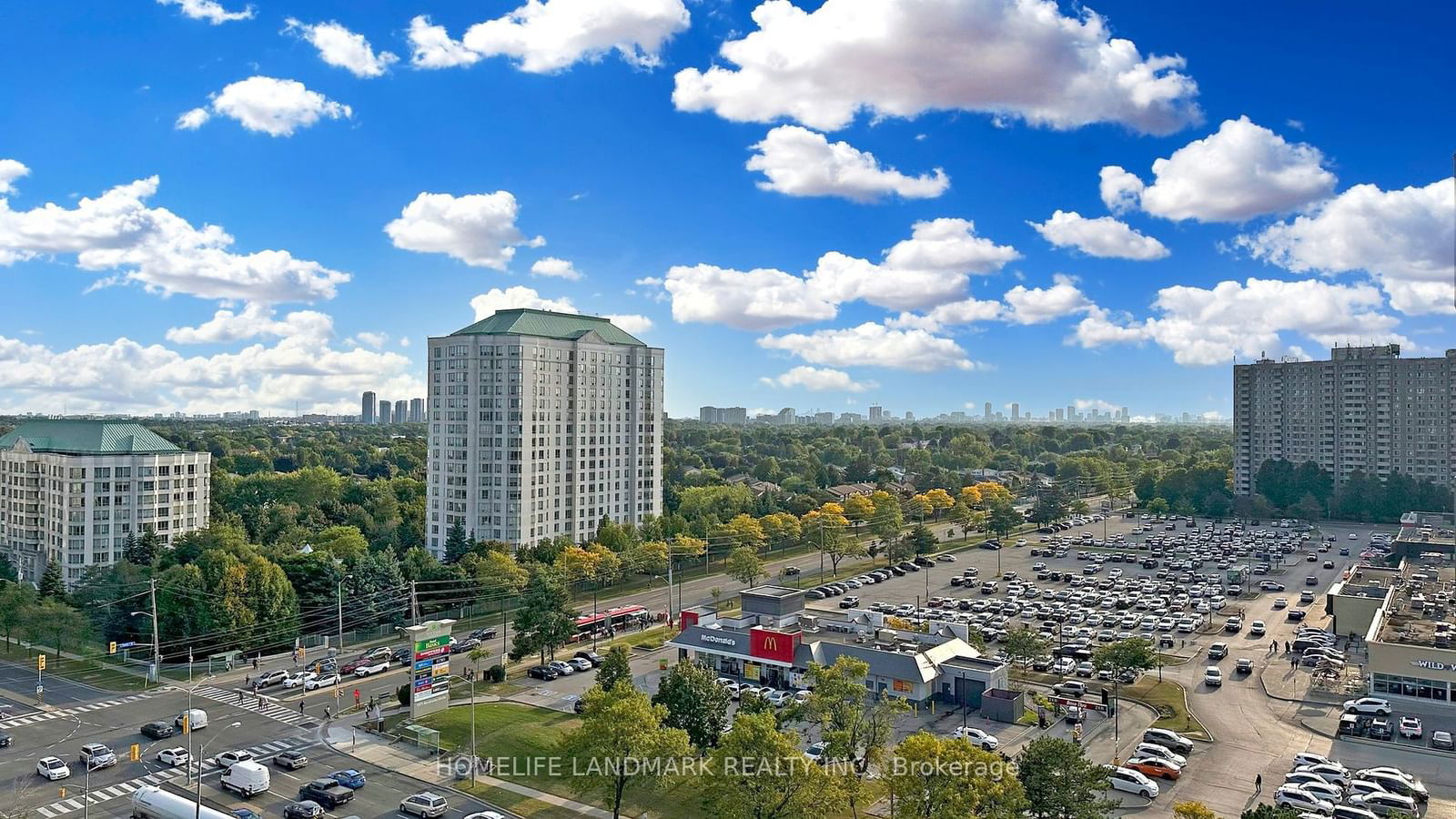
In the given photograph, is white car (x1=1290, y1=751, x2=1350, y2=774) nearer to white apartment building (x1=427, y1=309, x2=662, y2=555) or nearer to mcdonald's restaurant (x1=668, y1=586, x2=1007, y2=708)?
mcdonald's restaurant (x1=668, y1=586, x2=1007, y2=708)

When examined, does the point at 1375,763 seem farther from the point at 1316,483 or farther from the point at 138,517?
the point at 1316,483

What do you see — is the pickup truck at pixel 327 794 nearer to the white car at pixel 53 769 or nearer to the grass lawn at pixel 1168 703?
the white car at pixel 53 769

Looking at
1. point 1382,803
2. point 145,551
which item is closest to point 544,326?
point 145,551

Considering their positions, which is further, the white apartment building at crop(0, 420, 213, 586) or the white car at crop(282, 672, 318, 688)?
the white apartment building at crop(0, 420, 213, 586)

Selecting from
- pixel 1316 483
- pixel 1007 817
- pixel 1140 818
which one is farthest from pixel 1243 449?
pixel 1007 817

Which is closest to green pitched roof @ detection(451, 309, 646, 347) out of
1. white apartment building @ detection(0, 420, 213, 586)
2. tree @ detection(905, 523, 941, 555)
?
white apartment building @ detection(0, 420, 213, 586)

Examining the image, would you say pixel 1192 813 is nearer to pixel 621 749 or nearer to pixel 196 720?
pixel 621 749
